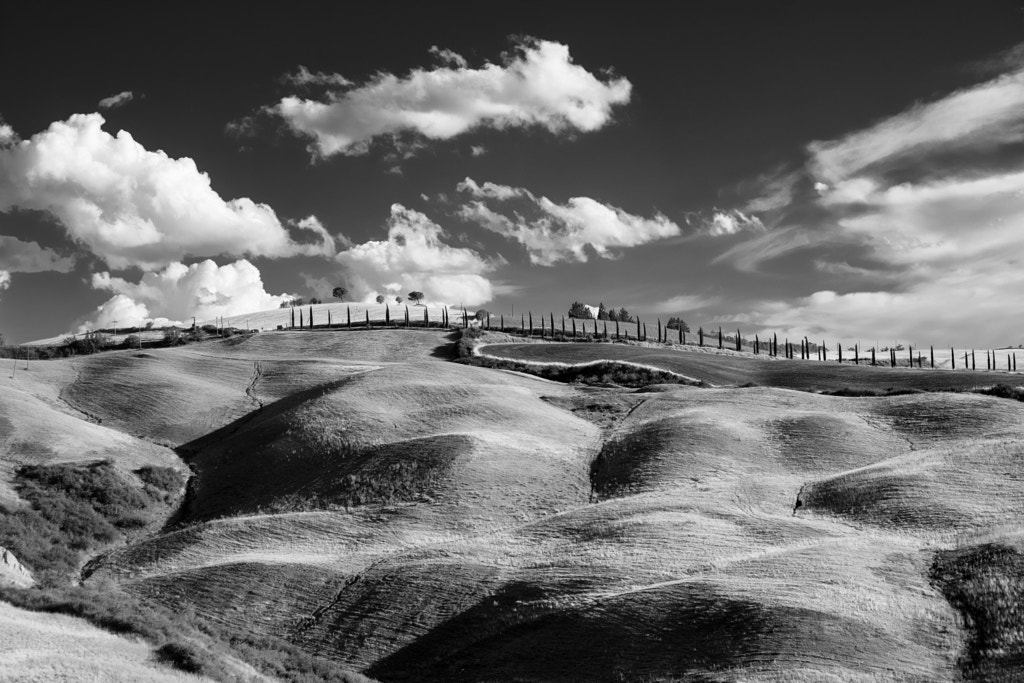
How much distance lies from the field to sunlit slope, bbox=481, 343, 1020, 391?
3605 mm

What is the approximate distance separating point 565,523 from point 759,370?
57.6m

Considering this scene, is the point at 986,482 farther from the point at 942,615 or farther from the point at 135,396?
the point at 135,396

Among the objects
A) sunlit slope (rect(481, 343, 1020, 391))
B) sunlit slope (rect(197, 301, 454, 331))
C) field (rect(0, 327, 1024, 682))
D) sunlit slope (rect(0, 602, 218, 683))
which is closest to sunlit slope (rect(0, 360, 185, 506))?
field (rect(0, 327, 1024, 682))

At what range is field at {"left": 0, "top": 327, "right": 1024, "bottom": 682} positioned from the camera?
24406 mm

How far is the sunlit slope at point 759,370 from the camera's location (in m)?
76.2

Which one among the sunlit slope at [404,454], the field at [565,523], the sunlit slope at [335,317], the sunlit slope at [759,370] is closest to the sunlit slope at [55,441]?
the field at [565,523]

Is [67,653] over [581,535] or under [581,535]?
over

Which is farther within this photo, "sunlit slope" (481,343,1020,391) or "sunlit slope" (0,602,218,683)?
"sunlit slope" (481,343,1020,391)

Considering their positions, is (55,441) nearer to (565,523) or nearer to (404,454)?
(404,454)

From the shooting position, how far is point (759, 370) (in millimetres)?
89250

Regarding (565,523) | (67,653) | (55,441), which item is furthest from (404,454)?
(67,653)

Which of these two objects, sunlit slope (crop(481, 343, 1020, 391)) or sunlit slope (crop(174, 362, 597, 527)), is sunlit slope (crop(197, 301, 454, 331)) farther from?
sunlit slope (crop(174, 362, 597, 527))

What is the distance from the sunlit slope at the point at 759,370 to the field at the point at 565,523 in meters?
3.60

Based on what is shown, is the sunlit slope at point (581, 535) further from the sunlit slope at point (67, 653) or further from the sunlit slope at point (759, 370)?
the sunlit slope at point (759, 370)
